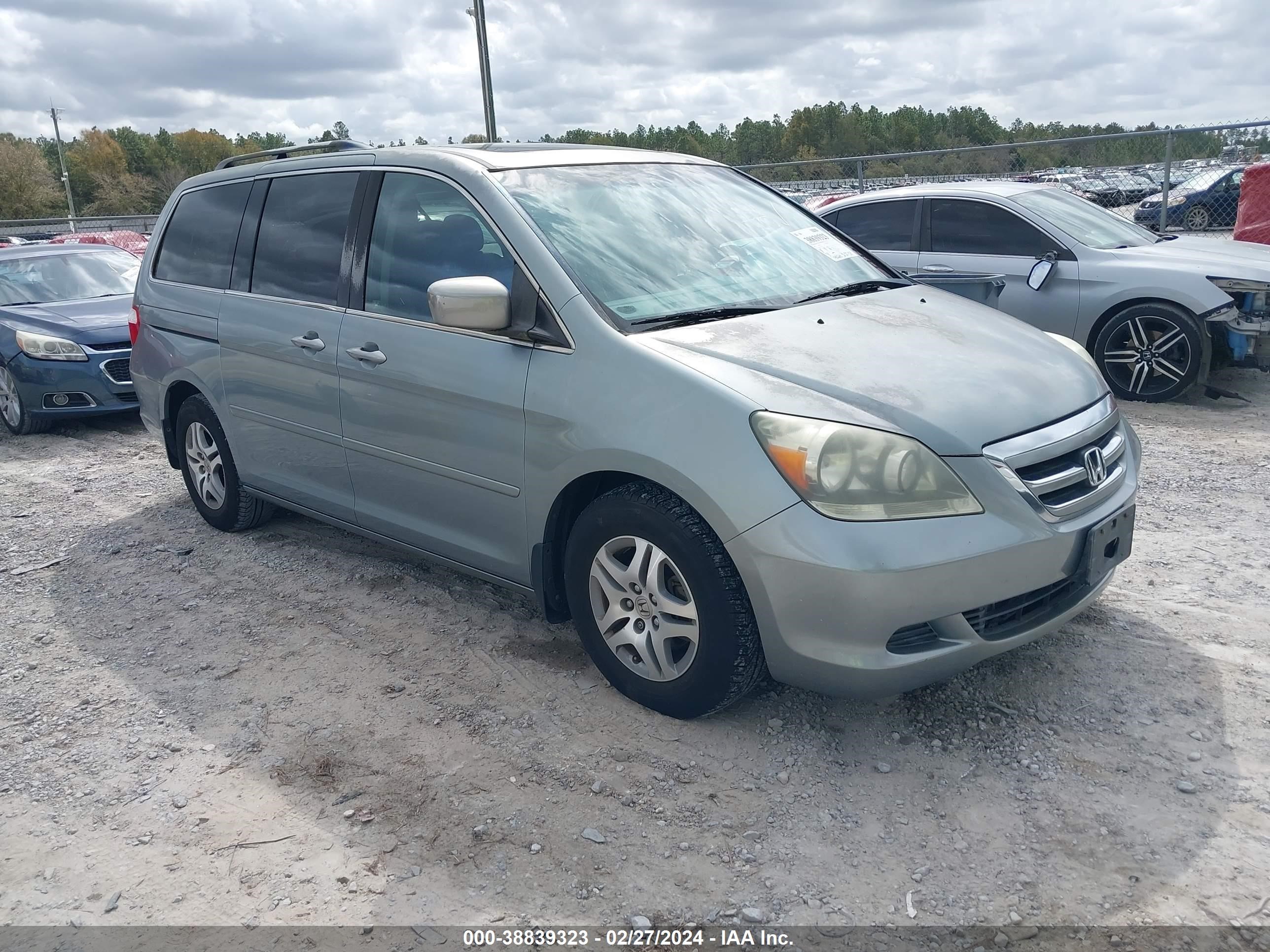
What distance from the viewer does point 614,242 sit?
3.70 meters

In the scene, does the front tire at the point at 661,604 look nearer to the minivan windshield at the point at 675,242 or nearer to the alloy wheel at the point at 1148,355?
the minivan windshield at the point at 675,242

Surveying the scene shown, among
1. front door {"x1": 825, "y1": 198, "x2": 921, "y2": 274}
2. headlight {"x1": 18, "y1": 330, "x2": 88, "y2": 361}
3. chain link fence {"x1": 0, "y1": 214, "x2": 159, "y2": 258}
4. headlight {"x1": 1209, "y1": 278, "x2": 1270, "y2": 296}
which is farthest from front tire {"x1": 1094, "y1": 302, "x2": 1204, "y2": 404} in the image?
chain link fence {"x1": 0, "y1": 214, "x2": 159, "y2": 258}

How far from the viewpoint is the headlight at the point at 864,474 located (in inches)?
113

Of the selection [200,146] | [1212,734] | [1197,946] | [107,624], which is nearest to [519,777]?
[1197,946]

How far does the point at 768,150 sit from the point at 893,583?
93.8 meters

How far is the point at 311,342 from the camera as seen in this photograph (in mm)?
4352

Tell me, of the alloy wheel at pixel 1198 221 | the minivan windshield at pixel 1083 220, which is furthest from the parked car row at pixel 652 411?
the alloy wheel at pixel 1198 221

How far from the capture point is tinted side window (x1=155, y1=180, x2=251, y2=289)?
507 centimetres

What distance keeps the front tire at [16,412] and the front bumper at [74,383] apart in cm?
7

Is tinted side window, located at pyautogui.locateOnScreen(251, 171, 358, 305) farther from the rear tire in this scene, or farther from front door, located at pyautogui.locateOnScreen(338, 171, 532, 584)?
the rear tire

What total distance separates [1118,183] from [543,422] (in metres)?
12.9

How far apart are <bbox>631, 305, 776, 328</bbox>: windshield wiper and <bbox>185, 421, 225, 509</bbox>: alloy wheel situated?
2965mm

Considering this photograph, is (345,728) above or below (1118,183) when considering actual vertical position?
below

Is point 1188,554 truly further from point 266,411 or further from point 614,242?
point 266,411
